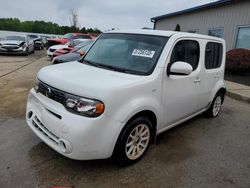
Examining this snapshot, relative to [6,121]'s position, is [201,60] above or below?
above

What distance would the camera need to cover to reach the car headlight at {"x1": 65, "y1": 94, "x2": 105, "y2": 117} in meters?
2.46

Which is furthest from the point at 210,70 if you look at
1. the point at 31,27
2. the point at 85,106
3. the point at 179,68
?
the point at 31,27

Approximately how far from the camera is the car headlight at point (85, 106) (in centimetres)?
246

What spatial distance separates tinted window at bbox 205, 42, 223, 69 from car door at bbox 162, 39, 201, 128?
37 cm

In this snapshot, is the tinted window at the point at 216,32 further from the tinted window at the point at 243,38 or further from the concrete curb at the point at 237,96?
the concrete curb at the point at 237,96

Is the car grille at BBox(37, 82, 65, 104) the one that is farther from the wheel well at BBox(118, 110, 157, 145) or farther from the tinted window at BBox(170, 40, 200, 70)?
the tinted window at BBox(170, 40, 200, 70)

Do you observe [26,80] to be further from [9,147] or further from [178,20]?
[178,20]

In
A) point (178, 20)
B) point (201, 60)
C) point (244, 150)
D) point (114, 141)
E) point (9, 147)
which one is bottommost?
point (244, 150)

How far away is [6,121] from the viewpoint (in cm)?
429

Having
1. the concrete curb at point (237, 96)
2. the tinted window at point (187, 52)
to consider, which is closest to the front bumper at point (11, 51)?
the concrete curb at point (237, 96)

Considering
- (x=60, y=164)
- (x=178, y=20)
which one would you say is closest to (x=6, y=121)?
(x=60, y=164)

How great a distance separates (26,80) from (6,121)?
3893 millimetres

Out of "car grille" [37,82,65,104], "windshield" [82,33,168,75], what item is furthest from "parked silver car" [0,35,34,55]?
"car grille" [37,82,65,104]

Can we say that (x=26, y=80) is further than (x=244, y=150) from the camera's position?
Yes
